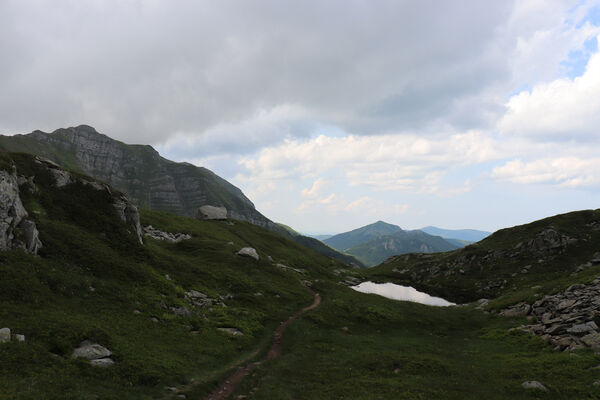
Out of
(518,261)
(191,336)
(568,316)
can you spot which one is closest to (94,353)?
(191,336)

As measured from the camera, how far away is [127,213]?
52.7 meters

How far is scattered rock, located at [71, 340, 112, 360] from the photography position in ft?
70.1

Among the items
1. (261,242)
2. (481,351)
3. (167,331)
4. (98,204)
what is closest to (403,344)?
(481,351)

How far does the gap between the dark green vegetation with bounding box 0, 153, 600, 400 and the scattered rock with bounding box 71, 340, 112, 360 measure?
481 mm

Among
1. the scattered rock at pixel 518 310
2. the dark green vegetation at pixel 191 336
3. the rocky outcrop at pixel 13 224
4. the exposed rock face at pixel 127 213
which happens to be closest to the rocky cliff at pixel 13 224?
the rocky outcrop at pixel 13 224

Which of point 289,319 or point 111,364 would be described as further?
point 289,319

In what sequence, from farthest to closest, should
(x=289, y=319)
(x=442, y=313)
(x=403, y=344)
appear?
(x=442, y=313)
(x=289, y=319)
(x=403, y=344)

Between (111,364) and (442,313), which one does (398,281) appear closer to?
(442,313)

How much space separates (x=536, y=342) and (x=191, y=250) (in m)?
67.4

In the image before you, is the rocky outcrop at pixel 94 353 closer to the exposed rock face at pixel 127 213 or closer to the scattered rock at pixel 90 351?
the scattered rock at pixel 90 351

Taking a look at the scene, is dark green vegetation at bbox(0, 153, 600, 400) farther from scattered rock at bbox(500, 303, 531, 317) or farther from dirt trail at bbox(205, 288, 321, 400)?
scattered rock at bbox(500, 303, 531, 317)

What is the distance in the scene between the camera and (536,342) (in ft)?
120

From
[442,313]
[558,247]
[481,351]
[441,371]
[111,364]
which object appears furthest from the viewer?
[558,247]

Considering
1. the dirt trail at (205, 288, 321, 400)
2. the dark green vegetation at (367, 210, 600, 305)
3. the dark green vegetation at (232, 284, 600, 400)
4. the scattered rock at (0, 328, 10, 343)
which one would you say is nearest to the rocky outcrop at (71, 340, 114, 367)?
the scattered rock at (0, 328, 10, 343)
